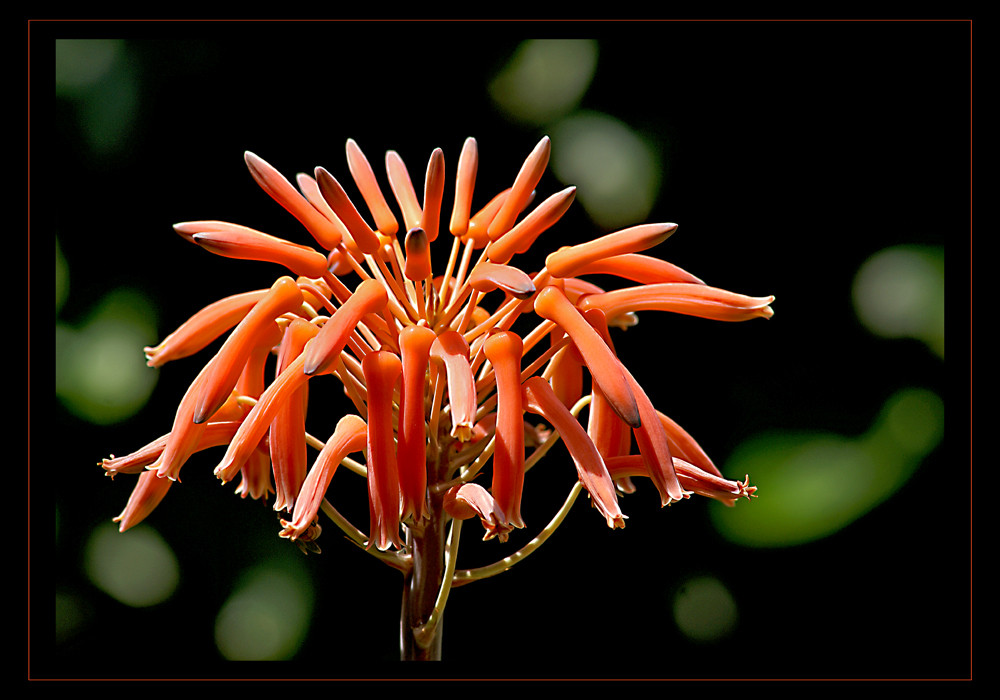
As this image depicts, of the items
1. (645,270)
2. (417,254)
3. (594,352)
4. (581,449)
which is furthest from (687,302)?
(417,254)

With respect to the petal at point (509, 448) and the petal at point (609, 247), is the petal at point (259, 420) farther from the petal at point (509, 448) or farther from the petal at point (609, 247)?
the petal at point (609, 247)

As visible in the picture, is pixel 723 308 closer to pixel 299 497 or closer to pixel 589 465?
pixel 589 465

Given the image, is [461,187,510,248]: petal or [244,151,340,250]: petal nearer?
[244,151,340,250]: petal

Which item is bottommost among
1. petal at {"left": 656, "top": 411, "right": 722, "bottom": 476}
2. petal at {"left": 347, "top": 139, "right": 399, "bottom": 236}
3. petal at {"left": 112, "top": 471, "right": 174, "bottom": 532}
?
petal at {"left": 112, "top": 471, "right": 174, "bottom": 532}

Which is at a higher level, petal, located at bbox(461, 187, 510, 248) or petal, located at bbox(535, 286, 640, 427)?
petal, located at bbox(461, 187, 510, 248)

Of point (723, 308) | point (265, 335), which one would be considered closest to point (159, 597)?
point (265, 335)

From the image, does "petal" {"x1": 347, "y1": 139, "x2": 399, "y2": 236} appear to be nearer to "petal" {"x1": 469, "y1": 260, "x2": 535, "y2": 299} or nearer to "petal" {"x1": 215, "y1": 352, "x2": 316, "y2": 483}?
"petal" {"x1": 469, "y1": 260, "x2": 535, "y2": 299}

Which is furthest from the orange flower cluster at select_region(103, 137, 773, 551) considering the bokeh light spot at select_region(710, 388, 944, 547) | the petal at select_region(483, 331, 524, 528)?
the bokeh light spot at select_region(710, 388, 944, 547)
